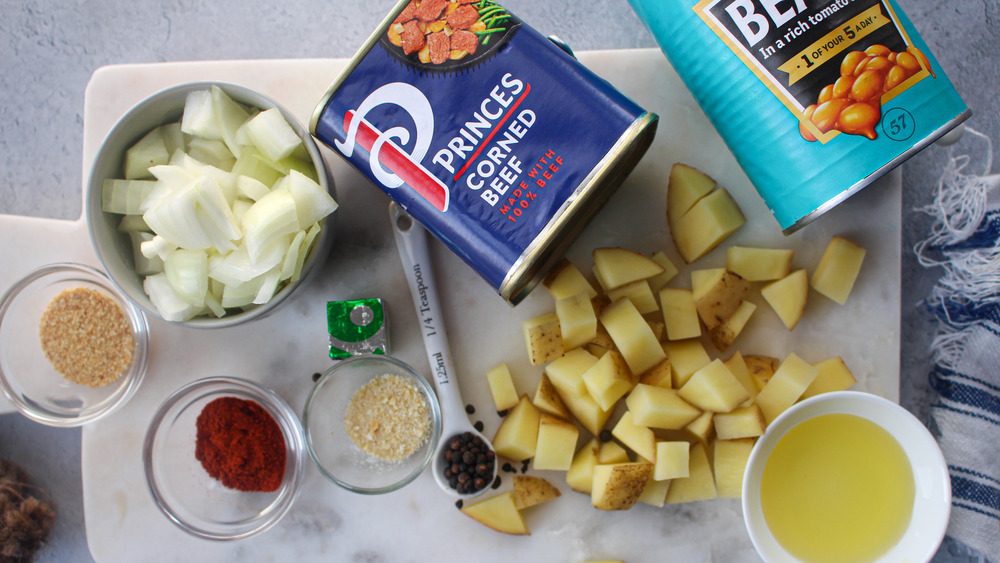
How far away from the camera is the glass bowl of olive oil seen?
1.42 m

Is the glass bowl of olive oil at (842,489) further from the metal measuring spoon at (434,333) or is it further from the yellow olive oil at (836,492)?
the metal measuring spoon at (434,333)

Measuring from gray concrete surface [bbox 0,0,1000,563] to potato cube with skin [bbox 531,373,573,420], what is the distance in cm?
91

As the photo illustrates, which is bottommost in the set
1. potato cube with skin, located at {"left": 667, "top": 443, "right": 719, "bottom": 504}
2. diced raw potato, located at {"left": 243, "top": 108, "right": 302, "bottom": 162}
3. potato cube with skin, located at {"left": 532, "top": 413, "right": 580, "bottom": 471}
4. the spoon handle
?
potato cube with skin, located at {"left": 667, "top": 443, "right": 719, "bottom": 504}

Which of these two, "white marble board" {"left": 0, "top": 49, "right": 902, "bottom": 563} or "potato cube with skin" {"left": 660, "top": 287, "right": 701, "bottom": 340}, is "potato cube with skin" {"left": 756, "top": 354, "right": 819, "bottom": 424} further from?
"potato cube with skin" {"left": 660, "top": 287, "right": 701, "bottom": 340}

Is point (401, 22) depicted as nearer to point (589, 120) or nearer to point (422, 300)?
point (589, 120)

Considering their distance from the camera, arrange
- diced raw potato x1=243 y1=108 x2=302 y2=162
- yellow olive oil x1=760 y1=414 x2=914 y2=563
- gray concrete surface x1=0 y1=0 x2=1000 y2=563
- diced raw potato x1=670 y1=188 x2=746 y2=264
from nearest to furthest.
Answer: diced raw potato x1=243 y1=108 x2=302 y2=162 < yellow olive oil x1=760 y1=414 x2=914 y2=563 < diced raw potato x1=670 y1=188 x2=746 y2=264 < gray concrete surface x1=0 y1=0 x2=1000 y2=563

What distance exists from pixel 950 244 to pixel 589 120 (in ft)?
3.74

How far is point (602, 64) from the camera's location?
1.62 meters

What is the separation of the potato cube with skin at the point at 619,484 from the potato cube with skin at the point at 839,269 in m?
0.61

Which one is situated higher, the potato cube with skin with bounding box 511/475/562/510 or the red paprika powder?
the red paprika powder

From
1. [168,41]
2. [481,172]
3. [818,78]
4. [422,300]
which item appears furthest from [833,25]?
[168,41]

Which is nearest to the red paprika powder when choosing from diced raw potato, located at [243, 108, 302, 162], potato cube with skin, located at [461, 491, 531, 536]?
potato cube with skin, located at [461, 491, 531, 536]

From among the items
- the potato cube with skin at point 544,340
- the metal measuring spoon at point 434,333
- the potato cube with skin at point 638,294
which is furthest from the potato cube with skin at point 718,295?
the metal measuring spoon at point 434,333

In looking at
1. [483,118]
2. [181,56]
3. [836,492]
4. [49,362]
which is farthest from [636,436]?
[181,56]
